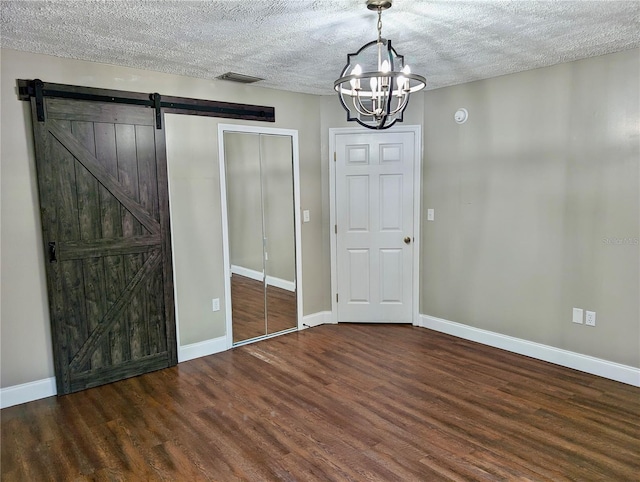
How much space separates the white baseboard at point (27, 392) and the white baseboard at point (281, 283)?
2.02 meters

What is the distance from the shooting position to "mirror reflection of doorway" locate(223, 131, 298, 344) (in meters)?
4.14

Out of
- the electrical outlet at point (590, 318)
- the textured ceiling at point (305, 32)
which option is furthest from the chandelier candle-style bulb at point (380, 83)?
the electrical outlet at point (590, 318)

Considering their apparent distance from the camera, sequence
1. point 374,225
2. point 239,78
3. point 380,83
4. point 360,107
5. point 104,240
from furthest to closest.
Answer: point 374,225
point 239,78
point 104,240
point 360,107
point 380,83

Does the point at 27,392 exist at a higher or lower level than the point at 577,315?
lower

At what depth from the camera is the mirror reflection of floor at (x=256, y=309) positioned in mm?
4250

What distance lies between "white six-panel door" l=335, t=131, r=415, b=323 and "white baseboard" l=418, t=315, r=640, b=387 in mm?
420

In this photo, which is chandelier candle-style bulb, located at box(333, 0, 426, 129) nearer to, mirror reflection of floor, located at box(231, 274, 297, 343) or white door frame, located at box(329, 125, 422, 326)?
white door frame, located at box(329, 125, 422, 326)

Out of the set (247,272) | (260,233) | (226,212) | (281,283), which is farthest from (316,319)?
(226,212)

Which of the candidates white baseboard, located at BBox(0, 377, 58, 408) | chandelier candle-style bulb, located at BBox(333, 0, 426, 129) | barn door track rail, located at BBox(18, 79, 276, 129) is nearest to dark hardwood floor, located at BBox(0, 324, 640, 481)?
white baseboard, located at BBox(0, 377, 58, 408)

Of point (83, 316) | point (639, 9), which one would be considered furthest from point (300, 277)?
point (639, 9)

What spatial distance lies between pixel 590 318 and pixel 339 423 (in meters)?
2.20

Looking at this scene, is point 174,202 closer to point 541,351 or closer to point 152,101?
point 152,101

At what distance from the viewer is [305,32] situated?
2686 millimetres

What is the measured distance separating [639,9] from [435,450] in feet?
8.98
